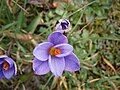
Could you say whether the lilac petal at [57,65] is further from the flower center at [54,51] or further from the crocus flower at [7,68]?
the crocus flower at [7,68]

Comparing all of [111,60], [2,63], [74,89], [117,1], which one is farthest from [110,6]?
[2,63]

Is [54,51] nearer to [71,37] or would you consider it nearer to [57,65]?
[57,65]

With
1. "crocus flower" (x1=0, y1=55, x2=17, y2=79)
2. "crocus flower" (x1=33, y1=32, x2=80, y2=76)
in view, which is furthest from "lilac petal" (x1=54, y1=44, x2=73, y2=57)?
"crocus flower" (x1=0, y1=55, x2=17, y2=79)

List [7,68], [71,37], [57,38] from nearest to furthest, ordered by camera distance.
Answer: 1. [57,38]
2. [7,68]
3. [71,37]

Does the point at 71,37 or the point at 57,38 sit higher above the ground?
the point at 57,38

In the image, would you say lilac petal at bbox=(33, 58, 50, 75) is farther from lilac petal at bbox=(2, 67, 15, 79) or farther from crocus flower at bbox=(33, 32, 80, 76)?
lilac petal at bbox=(2, 67, 15, 79)

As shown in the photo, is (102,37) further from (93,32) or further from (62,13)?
(62,13)

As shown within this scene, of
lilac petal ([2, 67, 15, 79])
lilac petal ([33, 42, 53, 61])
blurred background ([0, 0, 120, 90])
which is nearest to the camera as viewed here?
lilac petal ([33, 42, 53, 61])

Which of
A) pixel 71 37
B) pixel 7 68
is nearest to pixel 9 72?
pixel 7 68
